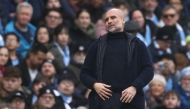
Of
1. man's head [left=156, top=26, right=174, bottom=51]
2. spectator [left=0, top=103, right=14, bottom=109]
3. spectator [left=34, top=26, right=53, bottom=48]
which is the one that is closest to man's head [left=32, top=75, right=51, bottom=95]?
spectator [left=34, top=26, right=53, bottom=48]

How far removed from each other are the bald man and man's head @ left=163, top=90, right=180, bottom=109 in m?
4.75

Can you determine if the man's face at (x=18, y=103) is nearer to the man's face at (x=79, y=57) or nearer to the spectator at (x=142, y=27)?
the man's face at (x=79, y=57)

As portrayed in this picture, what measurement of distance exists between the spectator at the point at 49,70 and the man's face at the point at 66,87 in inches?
10.0

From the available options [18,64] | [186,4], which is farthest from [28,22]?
[186,4]

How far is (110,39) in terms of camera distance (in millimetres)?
8922

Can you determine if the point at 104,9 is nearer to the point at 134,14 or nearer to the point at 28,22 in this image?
the point at 134,14

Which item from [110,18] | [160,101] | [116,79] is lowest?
[160,101]

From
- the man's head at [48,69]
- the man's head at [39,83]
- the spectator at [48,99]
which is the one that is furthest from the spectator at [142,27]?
the spectator at [48,99]

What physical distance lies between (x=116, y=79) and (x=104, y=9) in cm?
793

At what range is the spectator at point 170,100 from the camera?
44.2ft

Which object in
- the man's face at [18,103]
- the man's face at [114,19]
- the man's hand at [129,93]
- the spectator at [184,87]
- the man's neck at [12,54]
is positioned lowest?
the spectator at [184,87]

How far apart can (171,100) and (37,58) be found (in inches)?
102

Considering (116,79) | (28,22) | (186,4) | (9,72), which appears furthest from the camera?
(186,4)

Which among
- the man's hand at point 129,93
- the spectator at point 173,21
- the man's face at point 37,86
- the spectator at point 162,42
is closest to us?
the man's hand at point 129,93
